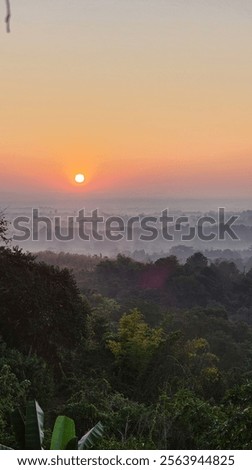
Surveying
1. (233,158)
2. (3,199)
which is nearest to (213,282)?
(3,199)

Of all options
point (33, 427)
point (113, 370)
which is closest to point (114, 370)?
point (113, 370)

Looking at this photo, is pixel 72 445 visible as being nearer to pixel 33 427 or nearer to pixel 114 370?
pixel 33 427

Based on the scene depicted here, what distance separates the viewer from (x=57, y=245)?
22719mm

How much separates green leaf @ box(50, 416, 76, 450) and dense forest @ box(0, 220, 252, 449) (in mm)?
956

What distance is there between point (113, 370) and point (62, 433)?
6863 mm

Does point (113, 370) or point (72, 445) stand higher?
point (113, 370)

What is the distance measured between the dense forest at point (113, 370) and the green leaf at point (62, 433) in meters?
0.96

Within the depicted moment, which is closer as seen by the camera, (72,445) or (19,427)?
(72,445)

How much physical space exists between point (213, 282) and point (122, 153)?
42.6ft

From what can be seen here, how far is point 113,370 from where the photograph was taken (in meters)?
11.3

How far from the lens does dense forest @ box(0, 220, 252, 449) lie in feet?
20.1

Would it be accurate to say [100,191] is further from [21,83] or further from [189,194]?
[21,83]

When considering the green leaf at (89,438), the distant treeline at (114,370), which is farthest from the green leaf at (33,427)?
the distant treeline at (114,370)
